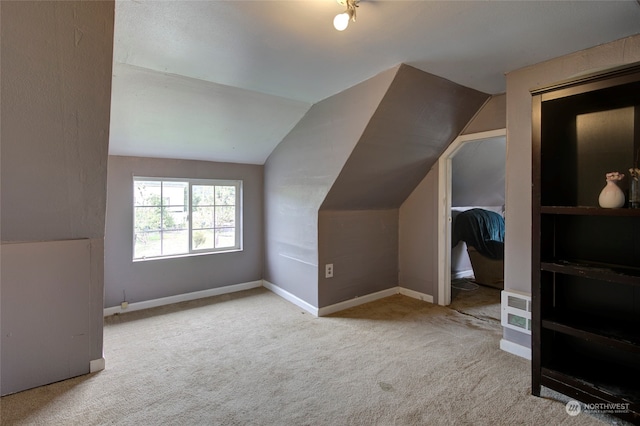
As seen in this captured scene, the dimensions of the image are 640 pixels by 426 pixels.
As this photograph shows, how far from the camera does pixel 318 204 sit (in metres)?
3.20

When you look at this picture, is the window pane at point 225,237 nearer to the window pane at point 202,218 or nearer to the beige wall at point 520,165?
the window pane at point 202,218

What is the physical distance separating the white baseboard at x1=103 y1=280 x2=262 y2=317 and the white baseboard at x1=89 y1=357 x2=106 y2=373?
45.7 inches

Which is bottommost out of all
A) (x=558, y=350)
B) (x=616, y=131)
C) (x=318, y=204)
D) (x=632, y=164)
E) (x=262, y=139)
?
(x=558, y=350)

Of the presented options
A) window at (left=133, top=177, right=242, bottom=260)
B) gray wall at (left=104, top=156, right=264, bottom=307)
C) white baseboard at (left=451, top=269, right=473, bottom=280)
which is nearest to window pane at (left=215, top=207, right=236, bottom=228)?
window at (left=133, top=177, right=242, bottom=260)

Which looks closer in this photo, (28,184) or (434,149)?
(28,184)

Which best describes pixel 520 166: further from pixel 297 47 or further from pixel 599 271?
pixel 297 47

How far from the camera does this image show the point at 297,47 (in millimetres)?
1981

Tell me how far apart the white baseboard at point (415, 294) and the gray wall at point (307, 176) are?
4.16 feet

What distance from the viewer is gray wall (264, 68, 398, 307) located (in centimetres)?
270

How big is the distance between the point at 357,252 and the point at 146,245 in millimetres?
2381

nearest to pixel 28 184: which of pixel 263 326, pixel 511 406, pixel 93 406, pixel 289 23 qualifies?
pixel 93 406

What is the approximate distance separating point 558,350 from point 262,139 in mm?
3284

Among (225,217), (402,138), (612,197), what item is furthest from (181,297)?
(612,197)

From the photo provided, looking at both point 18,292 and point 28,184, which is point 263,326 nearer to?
Result: point 18,292
